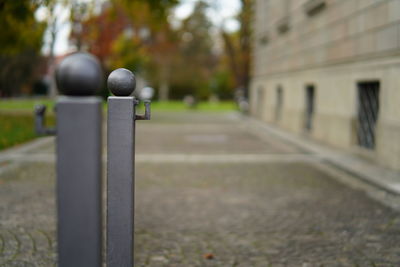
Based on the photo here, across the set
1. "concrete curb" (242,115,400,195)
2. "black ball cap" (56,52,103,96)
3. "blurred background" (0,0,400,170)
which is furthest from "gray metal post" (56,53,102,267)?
"blurred background" (0,0,400,170)

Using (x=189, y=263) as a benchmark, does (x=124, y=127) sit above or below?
above

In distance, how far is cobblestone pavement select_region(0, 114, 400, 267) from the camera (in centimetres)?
381

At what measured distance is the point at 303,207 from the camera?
18.0 feet

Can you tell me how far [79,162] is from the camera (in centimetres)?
204

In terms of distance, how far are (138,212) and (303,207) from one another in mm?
2073

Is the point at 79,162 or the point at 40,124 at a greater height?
the point at 40,124

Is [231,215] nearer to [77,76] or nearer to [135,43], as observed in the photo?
[77,76]

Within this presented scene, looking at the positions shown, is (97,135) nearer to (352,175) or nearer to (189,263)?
(189,263)

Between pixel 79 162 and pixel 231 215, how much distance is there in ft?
10.8

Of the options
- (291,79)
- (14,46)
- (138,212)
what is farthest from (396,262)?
(14,46)

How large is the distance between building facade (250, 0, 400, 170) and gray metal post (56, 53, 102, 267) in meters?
6.74

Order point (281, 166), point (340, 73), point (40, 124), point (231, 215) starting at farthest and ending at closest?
point (340, 73)
point (281, 166)
point (231, 215)
point (40, 124)

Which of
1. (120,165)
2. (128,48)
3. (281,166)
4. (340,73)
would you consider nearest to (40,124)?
(120,165)

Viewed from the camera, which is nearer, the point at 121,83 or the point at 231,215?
the point at 121,83
